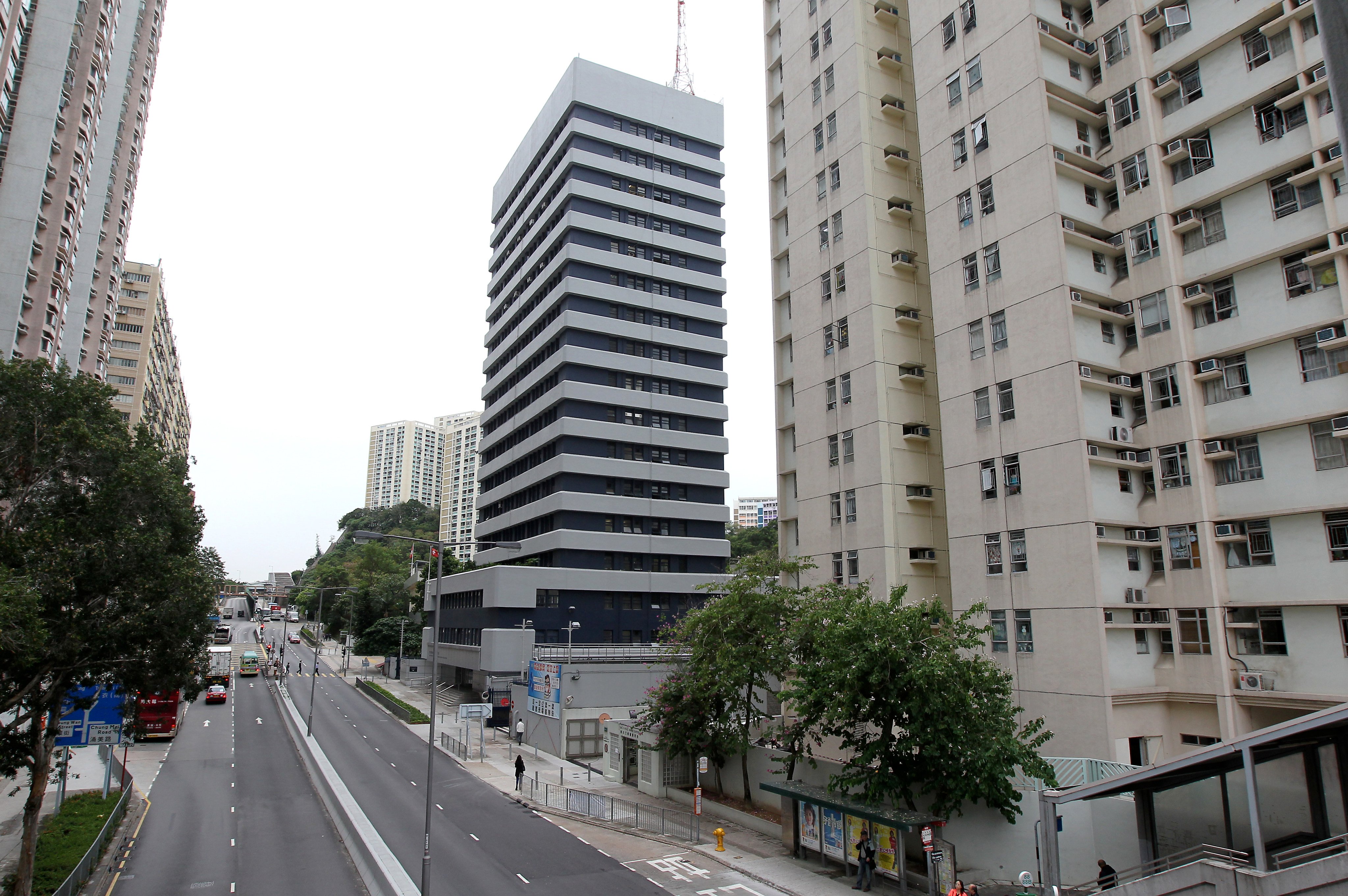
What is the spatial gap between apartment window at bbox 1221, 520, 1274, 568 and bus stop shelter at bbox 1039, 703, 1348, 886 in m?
12.5

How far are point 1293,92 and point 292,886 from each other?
4203cm

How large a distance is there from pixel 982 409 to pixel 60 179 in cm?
5957

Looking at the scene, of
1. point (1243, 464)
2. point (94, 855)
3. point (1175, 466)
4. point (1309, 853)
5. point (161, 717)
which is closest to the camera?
point (1309, 853)

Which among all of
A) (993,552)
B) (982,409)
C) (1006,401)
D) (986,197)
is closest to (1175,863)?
(993,552)

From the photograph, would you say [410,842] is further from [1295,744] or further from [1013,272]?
[1013,272]

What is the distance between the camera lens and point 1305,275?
2656 centimetres

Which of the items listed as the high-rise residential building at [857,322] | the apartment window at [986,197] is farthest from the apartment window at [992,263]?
the high-rise residential building at [857,322]

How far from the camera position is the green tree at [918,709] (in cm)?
2195

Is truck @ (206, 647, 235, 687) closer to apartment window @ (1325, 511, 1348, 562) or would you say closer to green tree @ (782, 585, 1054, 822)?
green tree @ (782, 585, 1054, 822)

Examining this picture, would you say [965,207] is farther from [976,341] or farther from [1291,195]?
[1291,195]

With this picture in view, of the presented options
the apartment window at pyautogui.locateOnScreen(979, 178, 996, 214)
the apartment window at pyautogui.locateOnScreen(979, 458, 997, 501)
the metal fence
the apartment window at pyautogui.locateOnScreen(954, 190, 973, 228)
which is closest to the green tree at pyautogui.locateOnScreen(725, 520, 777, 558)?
the metal fence

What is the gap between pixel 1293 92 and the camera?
27.0m

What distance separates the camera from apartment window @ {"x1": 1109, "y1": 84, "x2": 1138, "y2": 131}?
31.6 meters

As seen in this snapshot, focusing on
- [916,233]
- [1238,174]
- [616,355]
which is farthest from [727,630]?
[616,355]
